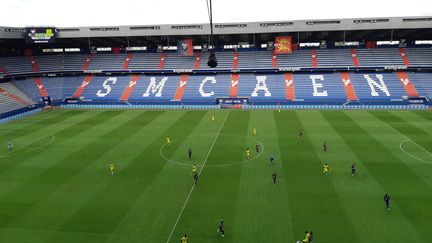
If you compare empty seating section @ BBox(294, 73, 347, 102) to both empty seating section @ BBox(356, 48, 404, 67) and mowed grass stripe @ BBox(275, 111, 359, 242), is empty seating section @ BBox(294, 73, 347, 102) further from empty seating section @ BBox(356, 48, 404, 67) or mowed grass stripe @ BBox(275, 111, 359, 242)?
mowed grass stripe @ BBox(275, 111, 359, 242)

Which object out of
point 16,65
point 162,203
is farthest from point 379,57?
point 16,65

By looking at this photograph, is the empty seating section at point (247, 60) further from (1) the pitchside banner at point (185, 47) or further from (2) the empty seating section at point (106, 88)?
(2) the empty seating section at point (106, 88)

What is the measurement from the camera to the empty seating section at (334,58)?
70312 millimetres

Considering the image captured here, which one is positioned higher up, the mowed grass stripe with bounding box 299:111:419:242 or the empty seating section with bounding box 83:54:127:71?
the empty seating section with bounding box 83:54:127:71

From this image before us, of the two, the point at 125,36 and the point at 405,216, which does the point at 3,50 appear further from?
the point at 405,216

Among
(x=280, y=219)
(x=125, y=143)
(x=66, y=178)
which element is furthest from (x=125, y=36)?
(x=280, y=219)

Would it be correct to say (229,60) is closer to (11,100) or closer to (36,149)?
(11,100)

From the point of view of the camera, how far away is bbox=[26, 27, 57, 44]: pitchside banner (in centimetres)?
6619

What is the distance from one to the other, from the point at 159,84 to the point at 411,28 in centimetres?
4944

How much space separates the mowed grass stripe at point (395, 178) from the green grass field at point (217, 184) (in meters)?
0.10

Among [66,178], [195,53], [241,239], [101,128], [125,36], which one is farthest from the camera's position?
[195,53]

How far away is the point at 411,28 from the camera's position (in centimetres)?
6112

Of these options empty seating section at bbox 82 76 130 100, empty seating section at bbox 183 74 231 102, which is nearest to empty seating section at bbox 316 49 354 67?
empty seating section at bbox 183 74 231 102

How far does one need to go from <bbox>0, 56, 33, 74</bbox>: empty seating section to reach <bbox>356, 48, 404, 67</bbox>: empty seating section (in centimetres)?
7157
